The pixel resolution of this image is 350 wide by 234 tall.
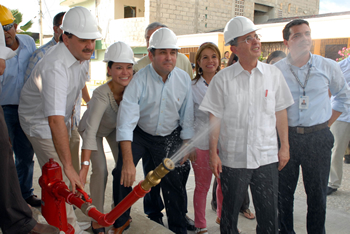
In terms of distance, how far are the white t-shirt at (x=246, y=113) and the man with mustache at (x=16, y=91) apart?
2.21m

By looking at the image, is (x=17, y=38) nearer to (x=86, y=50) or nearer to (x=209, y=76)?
(x=86, y=50)

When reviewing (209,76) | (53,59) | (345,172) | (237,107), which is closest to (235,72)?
(237,107)

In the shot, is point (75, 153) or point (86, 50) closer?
point (86, 50)

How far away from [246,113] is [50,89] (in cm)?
155

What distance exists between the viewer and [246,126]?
2381 millimetres

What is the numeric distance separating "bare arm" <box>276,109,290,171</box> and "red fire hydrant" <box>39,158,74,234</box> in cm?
175

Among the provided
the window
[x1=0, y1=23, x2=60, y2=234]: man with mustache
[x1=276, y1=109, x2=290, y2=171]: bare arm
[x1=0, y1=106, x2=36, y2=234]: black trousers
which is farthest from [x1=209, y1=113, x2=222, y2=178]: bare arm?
the window

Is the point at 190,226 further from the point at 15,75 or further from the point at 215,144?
the point at 15,75

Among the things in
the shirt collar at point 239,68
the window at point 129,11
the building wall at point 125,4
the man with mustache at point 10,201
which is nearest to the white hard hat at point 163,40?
the shirt collar at point 239,68

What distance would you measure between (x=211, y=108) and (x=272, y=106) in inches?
19.4

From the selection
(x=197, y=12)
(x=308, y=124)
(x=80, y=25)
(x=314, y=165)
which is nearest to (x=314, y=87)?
(x=308, y=124)

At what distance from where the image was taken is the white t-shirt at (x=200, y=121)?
3.04 metres

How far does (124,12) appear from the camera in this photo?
76.0ft

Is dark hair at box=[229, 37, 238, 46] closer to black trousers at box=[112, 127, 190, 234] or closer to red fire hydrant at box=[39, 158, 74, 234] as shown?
black trousers at box=[112, 127, 190, 234]
